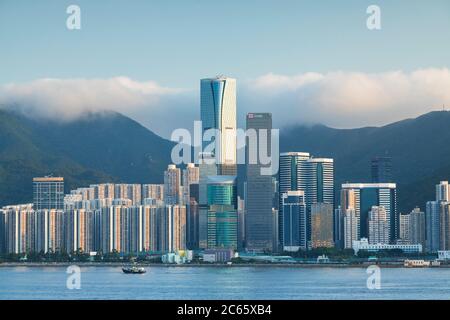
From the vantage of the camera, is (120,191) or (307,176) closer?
(120,191)

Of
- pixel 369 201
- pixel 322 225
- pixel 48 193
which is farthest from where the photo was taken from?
pixel 369 201

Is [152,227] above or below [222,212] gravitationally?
below

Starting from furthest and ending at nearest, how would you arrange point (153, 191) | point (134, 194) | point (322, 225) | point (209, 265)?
point (153, 191) < point (134, 194) < point (322, 225) < point (209, 265)

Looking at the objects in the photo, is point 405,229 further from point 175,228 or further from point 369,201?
point 175,228

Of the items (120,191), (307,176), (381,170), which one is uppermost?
(381,170)

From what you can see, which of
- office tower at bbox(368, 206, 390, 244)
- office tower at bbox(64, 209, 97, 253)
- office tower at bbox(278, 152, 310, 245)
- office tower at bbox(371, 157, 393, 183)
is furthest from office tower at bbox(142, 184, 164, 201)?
office tower at bbox(371, 157, 393, 183)

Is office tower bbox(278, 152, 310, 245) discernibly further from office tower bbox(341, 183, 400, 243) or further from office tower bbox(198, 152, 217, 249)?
office tower bbox(198, 152, 217, 249)

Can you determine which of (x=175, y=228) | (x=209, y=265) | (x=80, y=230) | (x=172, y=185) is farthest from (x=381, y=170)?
(x=209, y=265)

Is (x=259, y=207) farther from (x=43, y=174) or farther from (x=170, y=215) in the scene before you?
(x=43, y=174)
